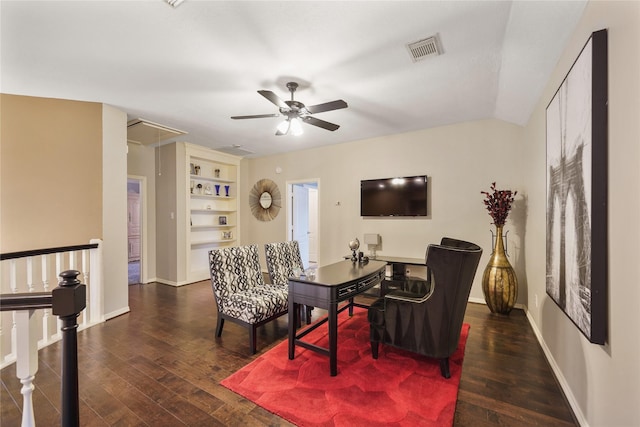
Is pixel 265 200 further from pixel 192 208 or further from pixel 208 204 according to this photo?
pixel 192 208

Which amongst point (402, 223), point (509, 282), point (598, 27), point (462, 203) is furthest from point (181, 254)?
point (598, 27)

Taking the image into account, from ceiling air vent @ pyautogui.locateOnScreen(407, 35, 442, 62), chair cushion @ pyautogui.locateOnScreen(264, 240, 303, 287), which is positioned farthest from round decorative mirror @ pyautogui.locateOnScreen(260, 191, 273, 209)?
ceiling air vent @ pyautogui.locateOnScreen(407, 35, 442, 62)

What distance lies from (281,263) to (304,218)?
3850mm

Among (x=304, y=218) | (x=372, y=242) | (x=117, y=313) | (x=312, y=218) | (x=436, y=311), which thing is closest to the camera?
(x=436, y=311)

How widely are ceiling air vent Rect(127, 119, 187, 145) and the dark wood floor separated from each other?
272 centimetres

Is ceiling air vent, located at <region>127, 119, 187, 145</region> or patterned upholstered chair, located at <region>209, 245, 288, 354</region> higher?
ceiling air vent, located at <region>127, 119, 187, 145</region>

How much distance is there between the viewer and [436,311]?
7.03 ft

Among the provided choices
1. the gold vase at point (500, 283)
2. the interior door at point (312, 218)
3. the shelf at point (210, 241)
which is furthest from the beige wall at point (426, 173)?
the interior door at point (312, 218)

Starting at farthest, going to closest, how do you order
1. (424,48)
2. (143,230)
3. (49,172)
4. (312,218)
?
1. (312,218)
2. (143,230)
3. (49,172)
4. (424,48)

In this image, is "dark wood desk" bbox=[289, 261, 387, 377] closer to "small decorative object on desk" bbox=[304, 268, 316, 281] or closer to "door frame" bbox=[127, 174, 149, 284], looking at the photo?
"small decorative object on desk" bbox=[304, 268, 316, 281]

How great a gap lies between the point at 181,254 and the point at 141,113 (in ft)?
8.46

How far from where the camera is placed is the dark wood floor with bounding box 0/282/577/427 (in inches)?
70.6

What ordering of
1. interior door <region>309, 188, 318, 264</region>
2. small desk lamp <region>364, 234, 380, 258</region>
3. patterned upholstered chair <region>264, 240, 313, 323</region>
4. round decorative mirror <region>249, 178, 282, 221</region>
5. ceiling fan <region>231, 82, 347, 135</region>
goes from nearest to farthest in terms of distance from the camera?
ceiling fan <region>231, 82, 347, 135</region> → patterned upholstered chair <region>264, 240, 313, 323</region> → small desk lamp <region>364, 234, 380, 258</region> → round decorative mirror <region>249, 178, 282, 221</region> → interior door <region>309, 188, 318, 264</region>

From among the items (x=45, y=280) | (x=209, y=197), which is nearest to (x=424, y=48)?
(x=45, y=280)
